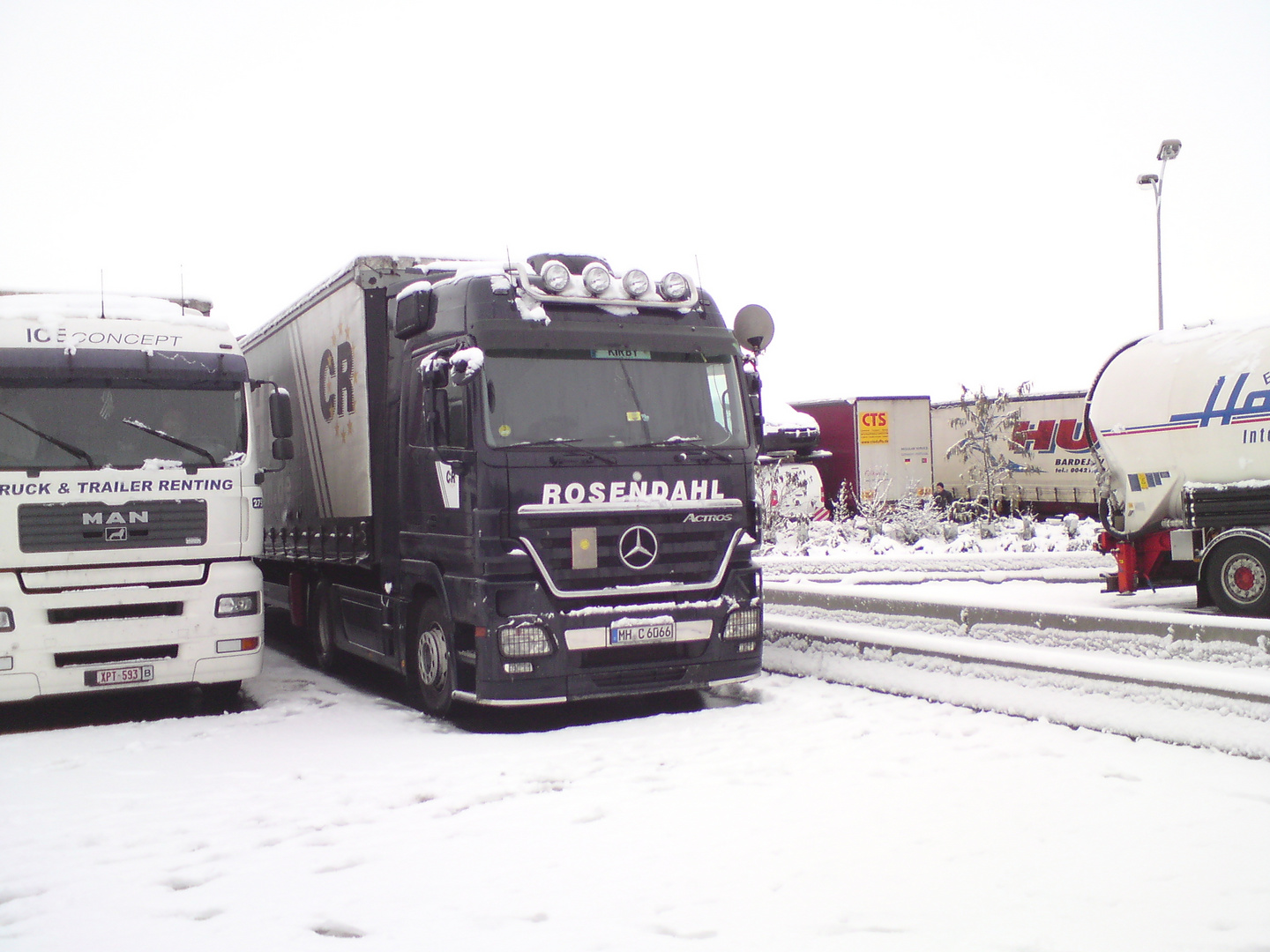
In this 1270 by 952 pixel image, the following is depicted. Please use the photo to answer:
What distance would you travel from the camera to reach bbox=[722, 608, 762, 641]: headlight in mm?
8211

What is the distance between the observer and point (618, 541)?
783 centimetres

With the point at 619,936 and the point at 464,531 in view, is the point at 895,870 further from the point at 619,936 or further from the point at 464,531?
the point at 464,531

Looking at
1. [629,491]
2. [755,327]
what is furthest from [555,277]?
[755,327]

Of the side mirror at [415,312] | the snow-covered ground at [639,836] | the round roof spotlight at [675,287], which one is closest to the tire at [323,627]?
the snow-covered ground at [639,836]

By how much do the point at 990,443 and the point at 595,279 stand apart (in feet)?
86.6

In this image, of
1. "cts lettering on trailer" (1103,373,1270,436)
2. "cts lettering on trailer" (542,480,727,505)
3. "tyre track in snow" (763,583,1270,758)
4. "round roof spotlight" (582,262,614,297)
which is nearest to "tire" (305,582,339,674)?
"cts lettering on trailer" (542,480,727,505)

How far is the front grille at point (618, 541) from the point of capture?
7.65m

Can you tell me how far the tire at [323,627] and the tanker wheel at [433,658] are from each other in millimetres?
2213

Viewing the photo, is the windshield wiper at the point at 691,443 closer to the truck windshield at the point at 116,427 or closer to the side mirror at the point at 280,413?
the side mirror at the point at 280,413

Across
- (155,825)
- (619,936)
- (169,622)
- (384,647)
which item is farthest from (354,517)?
(619,936)

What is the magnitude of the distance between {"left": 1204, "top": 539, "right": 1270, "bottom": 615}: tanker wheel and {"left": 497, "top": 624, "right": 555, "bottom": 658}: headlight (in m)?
8.20

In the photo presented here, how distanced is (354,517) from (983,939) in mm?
6758

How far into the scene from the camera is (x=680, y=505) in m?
7.99

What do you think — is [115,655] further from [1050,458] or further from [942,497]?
[942,497]
